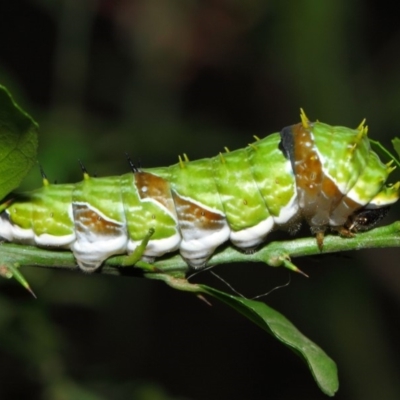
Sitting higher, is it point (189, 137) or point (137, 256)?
point (137, 256)

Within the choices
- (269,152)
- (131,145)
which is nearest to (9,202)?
(269,152)

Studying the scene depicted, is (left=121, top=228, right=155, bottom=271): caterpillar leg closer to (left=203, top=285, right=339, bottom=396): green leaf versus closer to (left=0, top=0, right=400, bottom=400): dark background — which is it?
(left=203, top=285, right=339, bottom=396): green leaf

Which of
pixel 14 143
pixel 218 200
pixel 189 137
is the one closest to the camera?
pixel 14 143

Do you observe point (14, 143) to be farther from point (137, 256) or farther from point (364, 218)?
point (364, 218)

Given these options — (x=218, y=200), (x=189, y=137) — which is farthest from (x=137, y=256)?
(x=189, y=137)

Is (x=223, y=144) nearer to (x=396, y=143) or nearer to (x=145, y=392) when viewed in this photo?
(x=145, y=392)

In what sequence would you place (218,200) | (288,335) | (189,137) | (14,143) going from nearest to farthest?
(14,143) < (288,335) < (218,200) < (189,137)

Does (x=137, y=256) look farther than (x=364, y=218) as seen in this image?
No

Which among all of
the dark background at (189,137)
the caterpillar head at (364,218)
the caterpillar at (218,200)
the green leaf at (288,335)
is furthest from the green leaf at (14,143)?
the dark background at (189,137)
